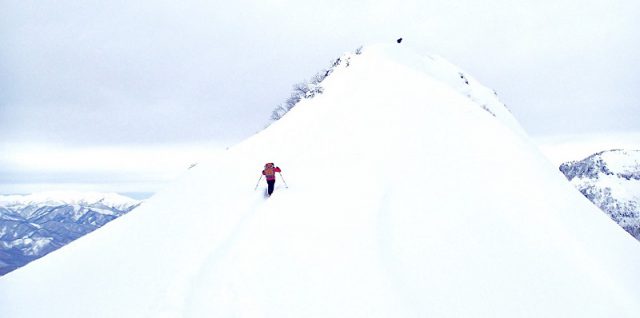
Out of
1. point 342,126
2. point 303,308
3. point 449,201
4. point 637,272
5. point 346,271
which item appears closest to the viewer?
point 303,308

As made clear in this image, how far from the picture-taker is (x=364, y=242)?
12266 mm

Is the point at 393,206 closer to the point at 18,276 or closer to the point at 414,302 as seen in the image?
the point at 414,302

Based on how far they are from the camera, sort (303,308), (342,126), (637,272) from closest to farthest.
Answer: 1. (303,308)
2. (637,272)
3. (342,126)

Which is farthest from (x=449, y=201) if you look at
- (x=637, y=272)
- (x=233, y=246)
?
(x=233, y=246)

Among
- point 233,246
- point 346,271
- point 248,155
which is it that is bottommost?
point 346,271

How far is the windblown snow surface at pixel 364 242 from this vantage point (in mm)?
10875

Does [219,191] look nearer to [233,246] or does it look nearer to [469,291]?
[233,246]

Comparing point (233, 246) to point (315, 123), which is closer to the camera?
point (233, 246)

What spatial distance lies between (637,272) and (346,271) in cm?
1009

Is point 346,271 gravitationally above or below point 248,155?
below

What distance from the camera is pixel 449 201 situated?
45.8 feet

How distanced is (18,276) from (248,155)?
11780 millimetres

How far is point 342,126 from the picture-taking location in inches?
774

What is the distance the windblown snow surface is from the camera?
10875 millimetres
